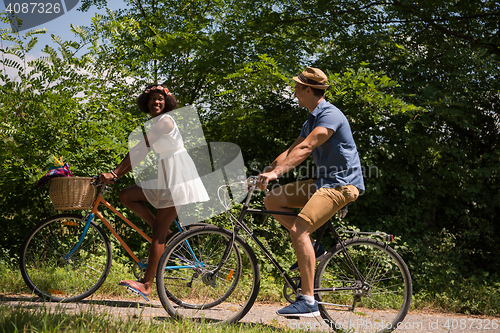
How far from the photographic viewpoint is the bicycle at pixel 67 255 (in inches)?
148

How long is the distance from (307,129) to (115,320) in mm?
2063

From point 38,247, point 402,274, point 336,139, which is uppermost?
point 336,139

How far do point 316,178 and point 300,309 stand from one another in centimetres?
105

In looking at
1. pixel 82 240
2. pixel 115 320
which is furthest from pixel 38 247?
pixel 115 320

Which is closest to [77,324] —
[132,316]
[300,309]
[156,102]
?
[132,316]

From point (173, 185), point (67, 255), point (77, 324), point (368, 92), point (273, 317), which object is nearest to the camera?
point (77, 324)

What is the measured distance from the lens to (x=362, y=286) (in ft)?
11.2

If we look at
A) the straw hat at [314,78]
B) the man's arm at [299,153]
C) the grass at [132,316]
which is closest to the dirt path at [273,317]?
the grass at [132,316]

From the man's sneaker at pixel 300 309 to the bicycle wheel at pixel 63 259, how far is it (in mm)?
1815

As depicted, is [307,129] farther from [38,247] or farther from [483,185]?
[483,185]

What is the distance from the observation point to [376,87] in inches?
226

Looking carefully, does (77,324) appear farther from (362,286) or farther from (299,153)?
(362,286)

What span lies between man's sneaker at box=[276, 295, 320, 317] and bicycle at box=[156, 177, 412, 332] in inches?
7.2

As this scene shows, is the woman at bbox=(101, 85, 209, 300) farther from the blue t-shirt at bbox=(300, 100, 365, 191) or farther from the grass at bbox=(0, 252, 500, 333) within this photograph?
the blue t-shirt at bbox=(300, 100, 365, 191)
